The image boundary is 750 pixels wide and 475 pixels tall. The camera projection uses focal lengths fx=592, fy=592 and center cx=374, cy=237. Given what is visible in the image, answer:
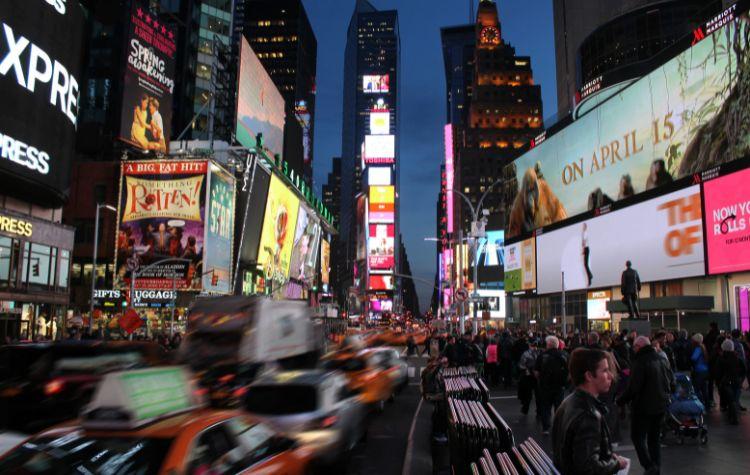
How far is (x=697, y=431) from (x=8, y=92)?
3193 centimetres

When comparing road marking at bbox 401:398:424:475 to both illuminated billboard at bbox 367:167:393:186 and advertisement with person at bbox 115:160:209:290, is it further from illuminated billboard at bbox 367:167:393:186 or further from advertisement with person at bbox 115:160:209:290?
illuminated billboard at bbox 367:167:393:186

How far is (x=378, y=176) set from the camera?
158500 mm

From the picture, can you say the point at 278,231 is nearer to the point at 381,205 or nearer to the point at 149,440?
the point at 149,440

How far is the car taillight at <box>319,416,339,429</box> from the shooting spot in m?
8.98

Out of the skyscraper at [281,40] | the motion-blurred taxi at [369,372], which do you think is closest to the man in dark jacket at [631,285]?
the motion-blurred taxi at [369,372]

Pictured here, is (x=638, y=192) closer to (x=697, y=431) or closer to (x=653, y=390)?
(x=697, y=431)

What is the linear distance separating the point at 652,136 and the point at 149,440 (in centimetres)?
4340

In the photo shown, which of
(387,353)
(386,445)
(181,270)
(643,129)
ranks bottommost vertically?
(386,445)

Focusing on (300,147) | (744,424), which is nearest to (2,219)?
(744,424)

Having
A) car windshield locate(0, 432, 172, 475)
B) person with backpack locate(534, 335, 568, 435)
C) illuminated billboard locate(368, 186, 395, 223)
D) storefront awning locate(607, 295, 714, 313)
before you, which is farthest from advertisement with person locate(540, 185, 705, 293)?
illuminated billboard locate(368, 186, 395, 223)

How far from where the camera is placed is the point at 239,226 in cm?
6303

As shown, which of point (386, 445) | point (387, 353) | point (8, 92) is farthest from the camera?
point (8, 92)

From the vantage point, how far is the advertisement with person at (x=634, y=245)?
36969 millimetres

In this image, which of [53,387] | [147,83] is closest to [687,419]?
[53,387]
